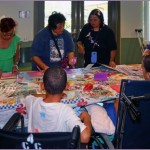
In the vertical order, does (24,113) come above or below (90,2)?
below

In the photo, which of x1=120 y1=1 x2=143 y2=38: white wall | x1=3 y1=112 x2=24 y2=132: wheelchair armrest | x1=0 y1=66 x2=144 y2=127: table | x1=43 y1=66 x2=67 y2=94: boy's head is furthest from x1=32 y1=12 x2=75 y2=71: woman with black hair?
x1=120 y1=1 x2=143 y2=38: white wall

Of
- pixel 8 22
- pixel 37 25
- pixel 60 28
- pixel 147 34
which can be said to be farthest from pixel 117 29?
pixel 8 22

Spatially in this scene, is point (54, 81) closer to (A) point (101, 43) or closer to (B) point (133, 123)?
(B) point (133, 123)

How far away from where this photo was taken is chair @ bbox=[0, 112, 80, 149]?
113cm

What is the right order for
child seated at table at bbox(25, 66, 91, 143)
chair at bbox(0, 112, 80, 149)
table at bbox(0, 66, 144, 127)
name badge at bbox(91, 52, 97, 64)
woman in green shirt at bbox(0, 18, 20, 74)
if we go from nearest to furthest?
1. chair at bbox(0, 112, 80, 149)
2. child seated at table at bbox(25, 66, 91, 143)
3. table at bbox(0, 66, 144, 127)
4. woman in green shirt at bbox(0, 18, 20, 74)
5. name badge at bbox(91, 52, 97, 64)

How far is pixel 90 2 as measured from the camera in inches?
220

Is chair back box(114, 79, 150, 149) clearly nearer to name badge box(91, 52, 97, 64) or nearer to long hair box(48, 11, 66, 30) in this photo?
long hair box(48, 11, 66, 30)

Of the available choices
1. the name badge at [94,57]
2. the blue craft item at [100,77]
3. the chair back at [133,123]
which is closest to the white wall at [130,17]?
the name badge at [94,57]

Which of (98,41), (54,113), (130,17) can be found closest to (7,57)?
(98,41)

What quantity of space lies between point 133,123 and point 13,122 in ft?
2.36

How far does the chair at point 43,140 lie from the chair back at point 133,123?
0.46 m

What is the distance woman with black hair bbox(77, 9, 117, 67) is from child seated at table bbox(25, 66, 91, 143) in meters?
1.71

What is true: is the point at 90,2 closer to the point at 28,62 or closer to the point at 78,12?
the point at 78,12

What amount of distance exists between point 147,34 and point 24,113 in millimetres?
4806
